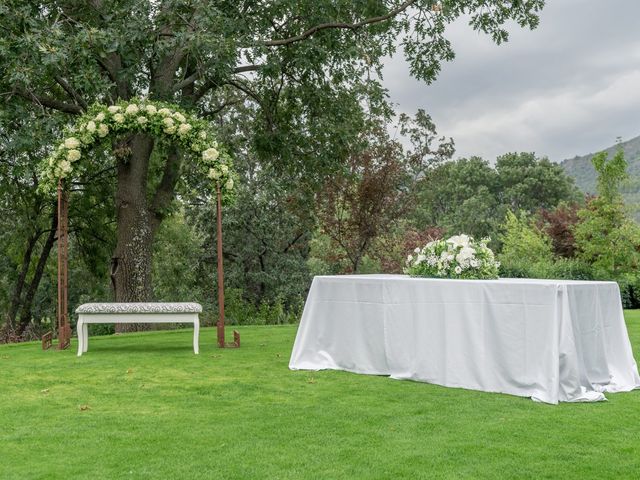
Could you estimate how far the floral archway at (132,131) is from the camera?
10.1 meters

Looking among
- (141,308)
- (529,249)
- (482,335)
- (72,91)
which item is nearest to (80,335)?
(141,308)

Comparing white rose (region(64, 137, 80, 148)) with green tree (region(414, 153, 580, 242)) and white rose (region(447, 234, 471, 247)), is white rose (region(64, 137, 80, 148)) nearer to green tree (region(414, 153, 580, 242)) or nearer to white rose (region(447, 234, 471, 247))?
white rose (region(447, 234, 471, 247))

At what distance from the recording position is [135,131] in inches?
407

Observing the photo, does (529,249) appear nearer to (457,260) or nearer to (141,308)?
(141,308)

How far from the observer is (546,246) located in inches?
1082

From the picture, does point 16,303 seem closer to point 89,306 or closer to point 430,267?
point 89,306

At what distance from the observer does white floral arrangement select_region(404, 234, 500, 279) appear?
7.08m

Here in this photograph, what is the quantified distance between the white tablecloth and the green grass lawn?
0.79 feet

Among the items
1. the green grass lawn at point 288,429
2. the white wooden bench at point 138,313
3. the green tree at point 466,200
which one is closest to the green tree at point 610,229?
the white wooden bench at point 138,313

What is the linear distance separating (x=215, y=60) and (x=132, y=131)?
6.79 feet

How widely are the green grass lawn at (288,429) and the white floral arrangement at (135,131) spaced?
138 inches

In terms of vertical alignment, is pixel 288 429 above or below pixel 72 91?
below

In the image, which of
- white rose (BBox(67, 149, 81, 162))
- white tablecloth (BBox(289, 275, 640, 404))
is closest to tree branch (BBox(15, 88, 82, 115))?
white rose (BBox(67, 149, 81, 162))

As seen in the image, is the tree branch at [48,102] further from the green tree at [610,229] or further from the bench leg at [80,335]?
the green tree at [610,229]
